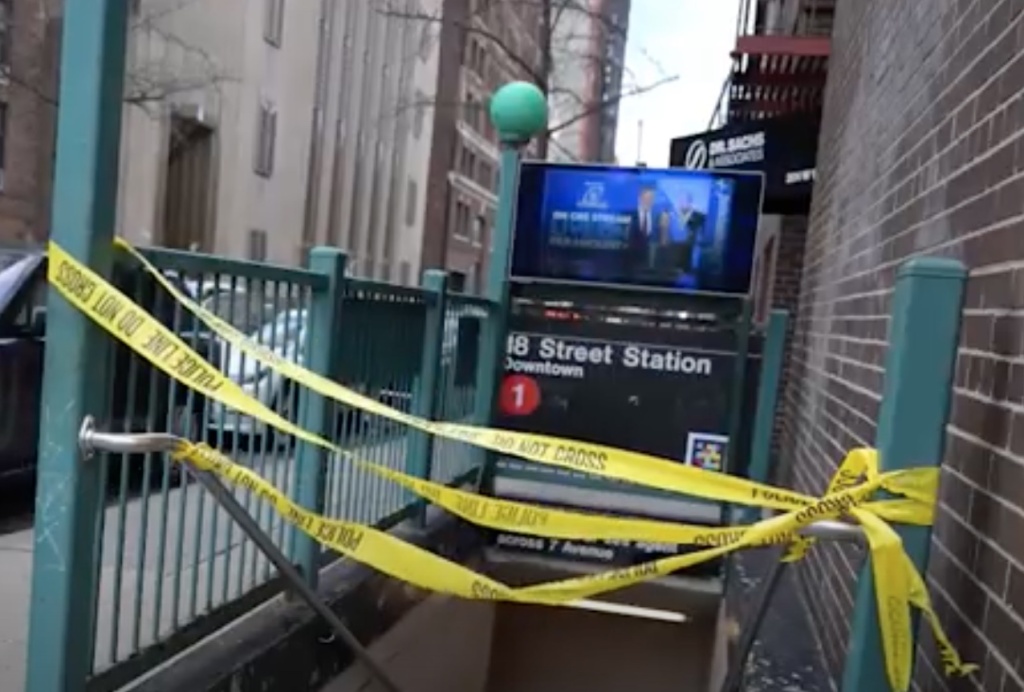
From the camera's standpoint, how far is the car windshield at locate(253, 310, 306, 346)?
3305 mm

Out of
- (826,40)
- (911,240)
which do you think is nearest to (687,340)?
(911,240)

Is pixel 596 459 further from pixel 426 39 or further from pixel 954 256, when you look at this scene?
pixel 426 39

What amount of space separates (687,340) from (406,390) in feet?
6.64

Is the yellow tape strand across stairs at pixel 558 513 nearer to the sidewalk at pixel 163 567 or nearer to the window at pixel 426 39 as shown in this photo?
the sidewalk at pixel 163 567

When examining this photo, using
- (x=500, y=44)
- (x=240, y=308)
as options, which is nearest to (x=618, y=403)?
(x=240, y=308)

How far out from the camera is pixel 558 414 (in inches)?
248

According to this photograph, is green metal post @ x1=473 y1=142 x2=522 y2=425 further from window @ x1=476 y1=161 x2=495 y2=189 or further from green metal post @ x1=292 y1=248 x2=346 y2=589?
window @ x1=476 y1=161 x2=495 y2=189

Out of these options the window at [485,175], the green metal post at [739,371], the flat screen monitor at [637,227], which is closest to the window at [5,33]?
the flat screen monitor at [637,227]

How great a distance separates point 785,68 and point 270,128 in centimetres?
1290

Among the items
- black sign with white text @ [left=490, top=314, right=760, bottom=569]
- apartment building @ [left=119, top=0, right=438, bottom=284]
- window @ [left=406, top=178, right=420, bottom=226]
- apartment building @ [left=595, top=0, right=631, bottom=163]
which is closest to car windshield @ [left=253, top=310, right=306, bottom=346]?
black sign with white text @ [left=490, top=314, right=760, bottom=569]

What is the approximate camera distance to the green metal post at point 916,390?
2.34 m

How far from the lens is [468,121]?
2784 centimetres

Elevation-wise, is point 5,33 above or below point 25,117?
above

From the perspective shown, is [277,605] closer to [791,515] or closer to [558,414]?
[791,515]
